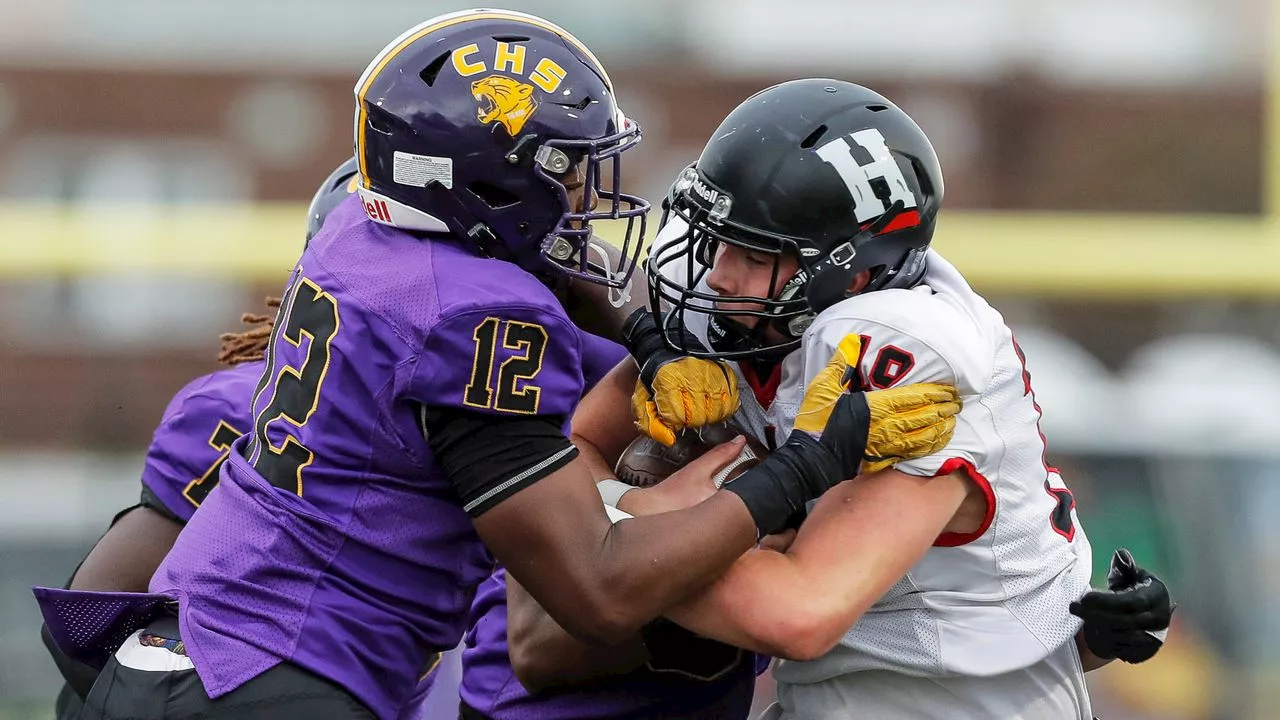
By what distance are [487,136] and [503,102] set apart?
7 cm

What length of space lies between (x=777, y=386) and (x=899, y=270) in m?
0.33

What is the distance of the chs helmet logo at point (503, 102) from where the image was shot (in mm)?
2994

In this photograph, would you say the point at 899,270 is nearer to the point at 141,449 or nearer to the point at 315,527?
the point at 315,527

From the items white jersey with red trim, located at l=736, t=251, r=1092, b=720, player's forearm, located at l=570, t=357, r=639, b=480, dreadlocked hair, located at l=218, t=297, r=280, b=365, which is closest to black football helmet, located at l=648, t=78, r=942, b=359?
white jersey with red trim, located at l=736, t=251, r=1092, b=720

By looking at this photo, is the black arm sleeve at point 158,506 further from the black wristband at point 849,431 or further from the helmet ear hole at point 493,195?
the black wristband at point 849,431

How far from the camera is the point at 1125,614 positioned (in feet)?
9.57

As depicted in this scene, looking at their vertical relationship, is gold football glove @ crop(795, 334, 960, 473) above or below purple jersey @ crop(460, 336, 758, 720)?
above

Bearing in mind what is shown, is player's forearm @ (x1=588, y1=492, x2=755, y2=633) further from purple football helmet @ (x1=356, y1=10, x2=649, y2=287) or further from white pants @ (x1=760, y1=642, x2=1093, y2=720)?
purple football helmet @ (x1=356, y1=10, x2=649, y2=287)

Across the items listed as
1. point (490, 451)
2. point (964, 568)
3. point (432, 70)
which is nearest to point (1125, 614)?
point (964, 568)

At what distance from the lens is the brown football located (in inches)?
124

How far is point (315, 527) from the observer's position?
280cm

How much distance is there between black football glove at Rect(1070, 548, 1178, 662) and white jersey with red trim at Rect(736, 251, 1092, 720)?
6 cm

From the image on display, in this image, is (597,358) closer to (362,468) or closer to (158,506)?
(362,468)

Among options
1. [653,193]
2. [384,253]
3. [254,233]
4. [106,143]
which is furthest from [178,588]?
[106,143]
